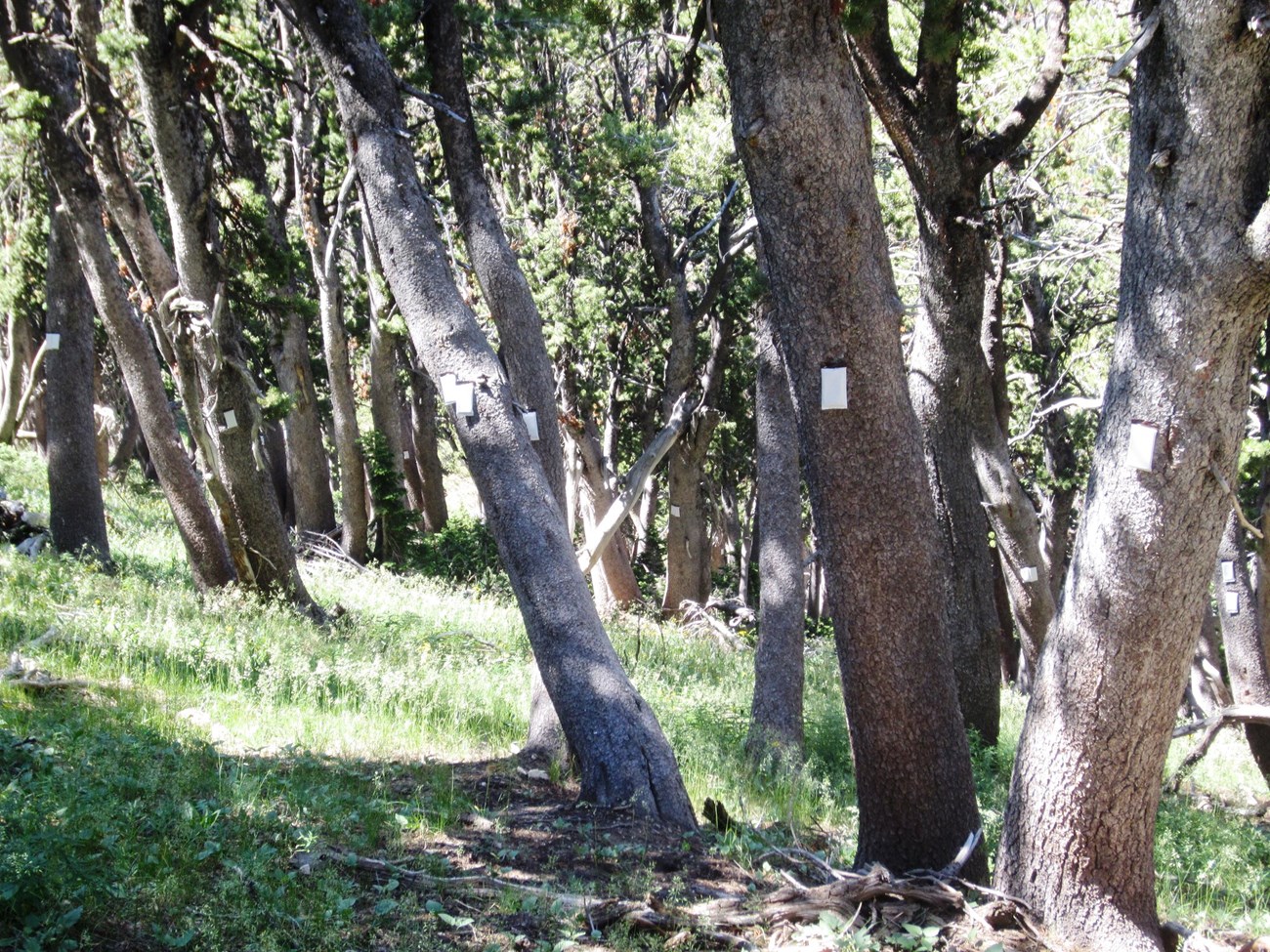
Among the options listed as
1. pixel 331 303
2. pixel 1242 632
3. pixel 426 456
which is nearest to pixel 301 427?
pixel 331 303

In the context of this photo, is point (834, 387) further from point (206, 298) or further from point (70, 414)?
point (70, 414)

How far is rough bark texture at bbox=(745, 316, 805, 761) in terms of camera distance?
831cm

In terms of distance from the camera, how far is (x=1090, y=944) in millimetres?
4027

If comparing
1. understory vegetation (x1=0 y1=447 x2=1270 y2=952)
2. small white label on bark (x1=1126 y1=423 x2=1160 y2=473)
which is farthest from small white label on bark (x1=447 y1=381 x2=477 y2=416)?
small white label on bark (x1=1126 y1=423 x2=1160 y2=473)

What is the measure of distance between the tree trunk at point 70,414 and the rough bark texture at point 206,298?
2.20m

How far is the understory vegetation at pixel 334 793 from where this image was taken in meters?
3.74

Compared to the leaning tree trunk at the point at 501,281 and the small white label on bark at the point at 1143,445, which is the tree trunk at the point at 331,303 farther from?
the small white label on bark at the point at 1143,445

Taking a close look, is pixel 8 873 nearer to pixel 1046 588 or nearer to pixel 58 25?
pixel 1046 588

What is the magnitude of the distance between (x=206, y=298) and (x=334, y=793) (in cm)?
562

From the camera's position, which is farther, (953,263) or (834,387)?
(953,263)

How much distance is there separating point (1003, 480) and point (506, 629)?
555cm

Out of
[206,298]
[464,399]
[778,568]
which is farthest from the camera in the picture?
[206,298]

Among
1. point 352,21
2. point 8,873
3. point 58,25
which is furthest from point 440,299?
point 58,25

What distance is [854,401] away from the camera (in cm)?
441
